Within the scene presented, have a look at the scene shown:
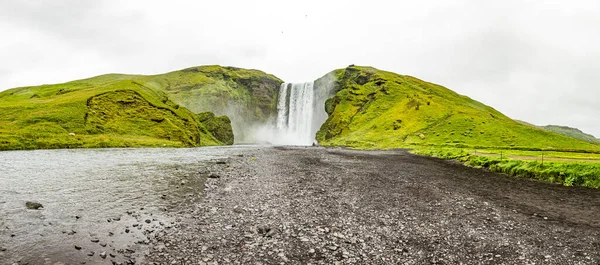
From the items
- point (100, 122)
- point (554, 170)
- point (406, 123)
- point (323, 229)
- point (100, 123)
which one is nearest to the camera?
point (323, 229)

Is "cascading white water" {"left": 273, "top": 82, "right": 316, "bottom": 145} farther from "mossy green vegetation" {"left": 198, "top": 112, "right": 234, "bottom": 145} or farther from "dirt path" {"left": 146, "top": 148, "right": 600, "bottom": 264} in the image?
"dirt path" {"left": 146, "top": 148, "right": 600, "bottom": 264}

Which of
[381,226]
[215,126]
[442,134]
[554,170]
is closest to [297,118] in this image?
[215,126]

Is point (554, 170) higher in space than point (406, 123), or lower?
lower

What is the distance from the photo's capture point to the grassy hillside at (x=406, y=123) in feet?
270

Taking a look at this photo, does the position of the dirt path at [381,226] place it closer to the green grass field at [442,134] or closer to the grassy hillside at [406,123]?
the green grass field at [442,134]

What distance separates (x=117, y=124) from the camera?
83000 mm

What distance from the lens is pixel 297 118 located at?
169250 millimetres

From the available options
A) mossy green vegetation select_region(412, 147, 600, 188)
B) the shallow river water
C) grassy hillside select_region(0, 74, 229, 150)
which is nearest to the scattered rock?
the shallow river water

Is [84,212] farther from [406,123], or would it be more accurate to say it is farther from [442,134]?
[406,123]

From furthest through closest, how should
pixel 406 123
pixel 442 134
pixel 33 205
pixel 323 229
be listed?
1. pixel 406 123
2. pixel 442 134
3. pixel 33 205
4. pixel 323 229

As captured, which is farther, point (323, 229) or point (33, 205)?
point (33, 205)

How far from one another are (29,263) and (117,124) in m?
86.3

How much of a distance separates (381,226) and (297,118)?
15603cm

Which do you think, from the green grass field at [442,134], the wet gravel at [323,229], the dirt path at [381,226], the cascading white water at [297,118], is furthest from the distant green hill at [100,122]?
the cascading white water at [297,118]
